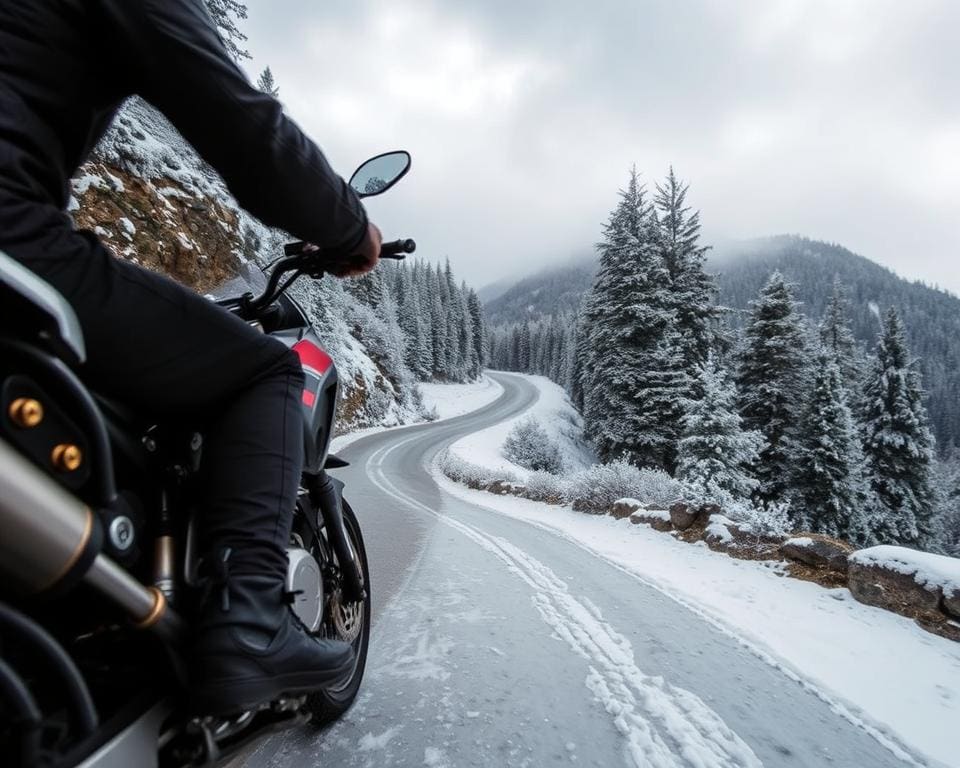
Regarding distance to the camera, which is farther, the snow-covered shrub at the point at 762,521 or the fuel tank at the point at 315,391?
the snow-covered shrub at the point at 762,521

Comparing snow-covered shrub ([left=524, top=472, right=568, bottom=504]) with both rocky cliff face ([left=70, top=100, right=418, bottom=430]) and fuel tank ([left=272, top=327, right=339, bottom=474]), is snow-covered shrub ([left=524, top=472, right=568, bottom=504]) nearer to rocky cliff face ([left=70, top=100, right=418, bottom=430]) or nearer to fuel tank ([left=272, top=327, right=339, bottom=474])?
rocky cliff face ([left=70, top=100, right=418, bottom=430])

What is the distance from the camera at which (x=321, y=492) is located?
1905 mm

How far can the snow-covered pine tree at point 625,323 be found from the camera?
749 inches

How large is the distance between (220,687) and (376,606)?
2303 millimetres

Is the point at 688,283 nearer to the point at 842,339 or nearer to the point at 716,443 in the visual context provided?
the point at 716,443

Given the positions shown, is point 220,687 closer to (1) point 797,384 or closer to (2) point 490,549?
(2) point 490,549

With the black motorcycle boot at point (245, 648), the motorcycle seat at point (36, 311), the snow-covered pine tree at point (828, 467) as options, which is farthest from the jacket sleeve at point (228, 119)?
the snow-covered pine tree at point (828, 467)

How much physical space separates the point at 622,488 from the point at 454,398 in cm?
4800

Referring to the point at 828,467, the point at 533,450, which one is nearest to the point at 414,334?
the point at 533,450

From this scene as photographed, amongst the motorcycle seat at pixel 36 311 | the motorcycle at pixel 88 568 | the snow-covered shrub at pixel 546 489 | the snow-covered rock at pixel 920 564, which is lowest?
the snow-covered shrub at pixel 546 489

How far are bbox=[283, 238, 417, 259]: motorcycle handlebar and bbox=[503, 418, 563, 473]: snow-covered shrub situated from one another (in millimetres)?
24204

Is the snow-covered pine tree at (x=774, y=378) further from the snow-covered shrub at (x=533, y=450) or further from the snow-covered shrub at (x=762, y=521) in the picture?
the snow-covered shrub at (x=762, y=521)

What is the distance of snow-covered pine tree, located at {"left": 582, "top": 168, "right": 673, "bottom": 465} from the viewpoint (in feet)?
62.4

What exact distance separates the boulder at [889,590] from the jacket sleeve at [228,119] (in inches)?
175
